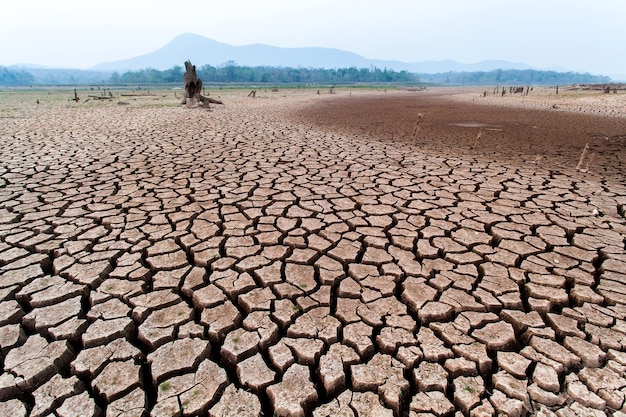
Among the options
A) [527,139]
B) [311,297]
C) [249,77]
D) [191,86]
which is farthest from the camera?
[249,77]

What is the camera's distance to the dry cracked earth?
5.57 ft

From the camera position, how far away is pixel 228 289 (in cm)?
247

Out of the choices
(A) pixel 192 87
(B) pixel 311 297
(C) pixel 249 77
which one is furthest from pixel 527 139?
(C) pixel 249 77

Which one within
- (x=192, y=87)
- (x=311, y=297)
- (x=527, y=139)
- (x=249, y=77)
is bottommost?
(x=311, y=297)

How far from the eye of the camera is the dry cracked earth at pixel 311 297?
5.57ft

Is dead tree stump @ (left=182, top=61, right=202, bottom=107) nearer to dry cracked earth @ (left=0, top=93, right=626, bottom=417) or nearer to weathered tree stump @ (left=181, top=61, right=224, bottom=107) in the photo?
weathered tree stump @ (left=181, top=61, right=224, bottom=107)

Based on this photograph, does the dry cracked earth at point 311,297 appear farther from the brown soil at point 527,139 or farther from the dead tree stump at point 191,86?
the dead tree stump at point 191,86

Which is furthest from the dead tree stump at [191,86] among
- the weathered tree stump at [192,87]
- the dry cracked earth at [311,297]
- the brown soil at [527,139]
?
the dry cracked earth at [311,297]

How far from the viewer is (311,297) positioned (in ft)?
7.89

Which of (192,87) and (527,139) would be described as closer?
(527,139)

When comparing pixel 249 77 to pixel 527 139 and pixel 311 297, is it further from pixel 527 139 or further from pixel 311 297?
pixel 311 297

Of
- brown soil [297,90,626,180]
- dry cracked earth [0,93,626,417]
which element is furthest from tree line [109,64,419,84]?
dry cracked earth [0,93,626,417]

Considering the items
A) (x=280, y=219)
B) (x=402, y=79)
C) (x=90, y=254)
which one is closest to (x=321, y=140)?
(x=280, y=219)

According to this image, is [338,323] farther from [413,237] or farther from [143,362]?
[413,237]
